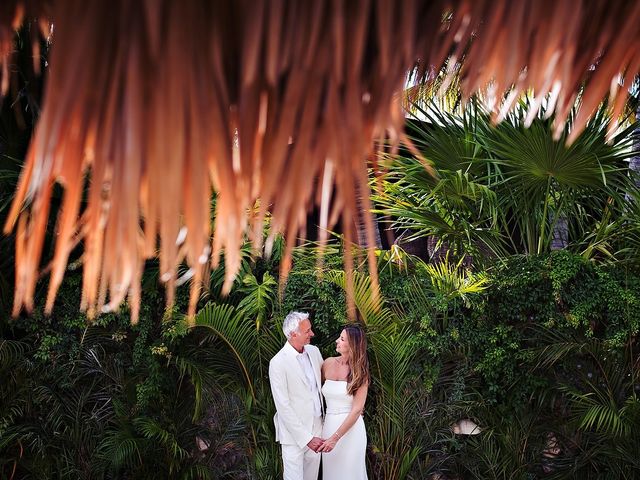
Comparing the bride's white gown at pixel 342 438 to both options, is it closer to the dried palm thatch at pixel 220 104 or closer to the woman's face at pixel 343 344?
the woman's face at pixel 343 344

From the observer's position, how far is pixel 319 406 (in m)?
6.76

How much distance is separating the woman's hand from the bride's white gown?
79 mm

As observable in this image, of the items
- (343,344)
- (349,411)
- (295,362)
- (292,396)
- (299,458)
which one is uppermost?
(343,344)

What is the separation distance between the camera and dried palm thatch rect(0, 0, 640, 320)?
1156mm

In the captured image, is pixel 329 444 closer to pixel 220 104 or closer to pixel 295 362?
pixel 295 362

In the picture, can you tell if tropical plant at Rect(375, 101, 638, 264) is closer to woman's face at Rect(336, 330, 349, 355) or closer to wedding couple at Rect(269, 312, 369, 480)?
woman's face at Rect(336, 330, 349, 355)

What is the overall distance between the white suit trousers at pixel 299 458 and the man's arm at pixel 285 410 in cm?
9

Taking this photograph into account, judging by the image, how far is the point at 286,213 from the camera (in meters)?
1.25

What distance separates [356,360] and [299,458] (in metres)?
0.87

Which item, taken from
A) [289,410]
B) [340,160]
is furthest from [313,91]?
[289,410]

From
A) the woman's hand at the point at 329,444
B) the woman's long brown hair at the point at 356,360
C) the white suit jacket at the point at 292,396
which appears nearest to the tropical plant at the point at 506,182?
the woman's long brown hair at the point at 356,360

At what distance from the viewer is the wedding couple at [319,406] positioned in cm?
664

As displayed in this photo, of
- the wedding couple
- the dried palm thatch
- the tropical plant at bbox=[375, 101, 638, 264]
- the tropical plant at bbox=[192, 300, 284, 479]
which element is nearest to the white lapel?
the wedding couple

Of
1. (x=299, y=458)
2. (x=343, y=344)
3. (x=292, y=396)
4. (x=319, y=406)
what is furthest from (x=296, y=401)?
(x=343, y=344)
